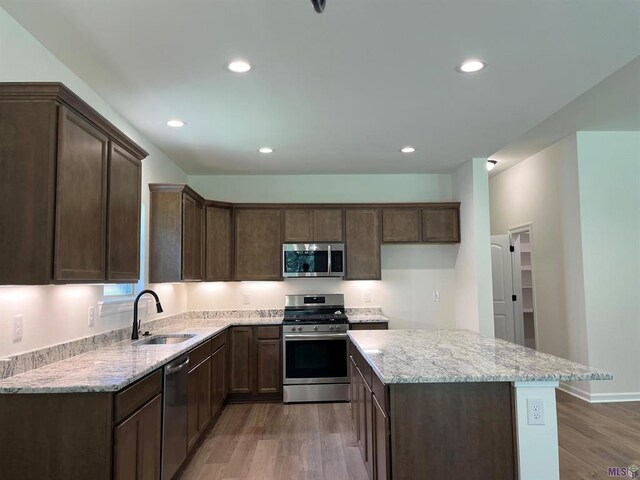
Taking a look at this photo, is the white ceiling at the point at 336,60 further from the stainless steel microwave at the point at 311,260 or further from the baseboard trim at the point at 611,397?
the baseboard trim at the point at 611,397

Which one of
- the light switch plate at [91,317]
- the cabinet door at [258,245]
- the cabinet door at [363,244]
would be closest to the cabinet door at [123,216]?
the light switch plate at [91,317]

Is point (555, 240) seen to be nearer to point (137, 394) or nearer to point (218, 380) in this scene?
point (218, 380)

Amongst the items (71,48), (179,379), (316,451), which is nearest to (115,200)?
(71,48)

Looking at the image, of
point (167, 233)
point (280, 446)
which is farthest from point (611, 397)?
point (167, 233)

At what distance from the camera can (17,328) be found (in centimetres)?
218

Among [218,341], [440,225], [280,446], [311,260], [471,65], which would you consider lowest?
[280,446]

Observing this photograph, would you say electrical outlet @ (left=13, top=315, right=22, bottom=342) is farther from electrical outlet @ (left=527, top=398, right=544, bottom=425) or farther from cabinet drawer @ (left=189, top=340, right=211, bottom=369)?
electrical outlet @ (left=527, top=398, right=544, bottom=425)

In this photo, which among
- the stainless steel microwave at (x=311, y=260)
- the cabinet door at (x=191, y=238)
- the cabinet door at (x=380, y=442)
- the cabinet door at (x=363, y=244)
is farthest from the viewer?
the cabinet door at (x=363, y=244)

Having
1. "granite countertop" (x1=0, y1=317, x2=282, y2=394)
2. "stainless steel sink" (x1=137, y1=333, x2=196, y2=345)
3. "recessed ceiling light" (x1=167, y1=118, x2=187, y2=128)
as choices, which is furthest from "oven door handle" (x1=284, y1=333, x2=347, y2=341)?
"recessed ceiling light" (x1=167, y1=118, x2=187, y2=128)

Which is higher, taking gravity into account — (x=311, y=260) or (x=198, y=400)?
(x=311, y=260)

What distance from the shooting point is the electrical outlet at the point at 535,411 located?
2.10 meters

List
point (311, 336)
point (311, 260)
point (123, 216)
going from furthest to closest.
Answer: point (311, 260), point (311, 336), point (123, 216)

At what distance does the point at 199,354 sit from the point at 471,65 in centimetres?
291

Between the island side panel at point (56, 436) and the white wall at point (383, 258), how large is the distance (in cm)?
341
